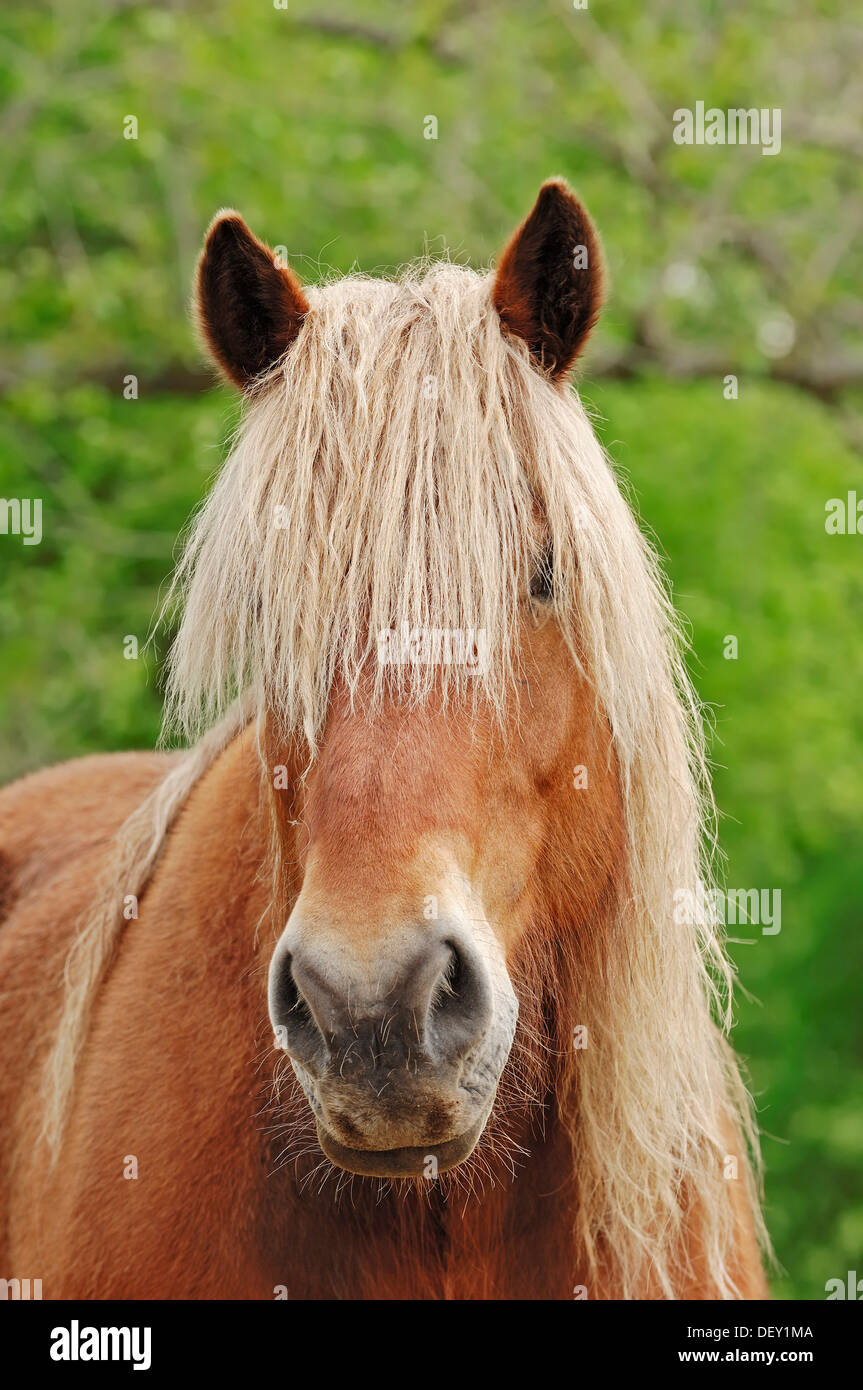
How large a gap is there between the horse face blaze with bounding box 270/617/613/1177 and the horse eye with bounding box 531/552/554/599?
64 mm

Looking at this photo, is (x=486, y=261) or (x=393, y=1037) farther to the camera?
(x=486, y=261)

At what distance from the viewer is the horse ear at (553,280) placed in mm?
2406

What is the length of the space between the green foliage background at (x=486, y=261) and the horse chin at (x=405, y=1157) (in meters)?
5.70

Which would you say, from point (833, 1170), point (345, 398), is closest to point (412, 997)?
point (345, 398)

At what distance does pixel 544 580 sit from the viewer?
2.38 m

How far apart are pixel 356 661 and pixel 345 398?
0.56 meters

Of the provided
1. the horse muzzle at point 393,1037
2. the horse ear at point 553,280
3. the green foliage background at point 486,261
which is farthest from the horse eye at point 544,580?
the green foliage background at point 486,261

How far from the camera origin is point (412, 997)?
1925mm

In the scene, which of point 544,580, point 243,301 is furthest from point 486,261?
point 544,580

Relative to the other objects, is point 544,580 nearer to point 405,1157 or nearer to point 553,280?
point 553,280

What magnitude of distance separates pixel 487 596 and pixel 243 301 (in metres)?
0.84

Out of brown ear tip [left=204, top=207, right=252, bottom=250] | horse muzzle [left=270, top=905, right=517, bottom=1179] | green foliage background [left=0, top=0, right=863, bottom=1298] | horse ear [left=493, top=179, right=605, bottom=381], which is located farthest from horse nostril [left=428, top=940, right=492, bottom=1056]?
green foliage background [left=0, top=0, right=863, bottom=1298]

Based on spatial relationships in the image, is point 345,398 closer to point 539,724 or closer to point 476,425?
point 476,425

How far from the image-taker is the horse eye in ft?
7.77
